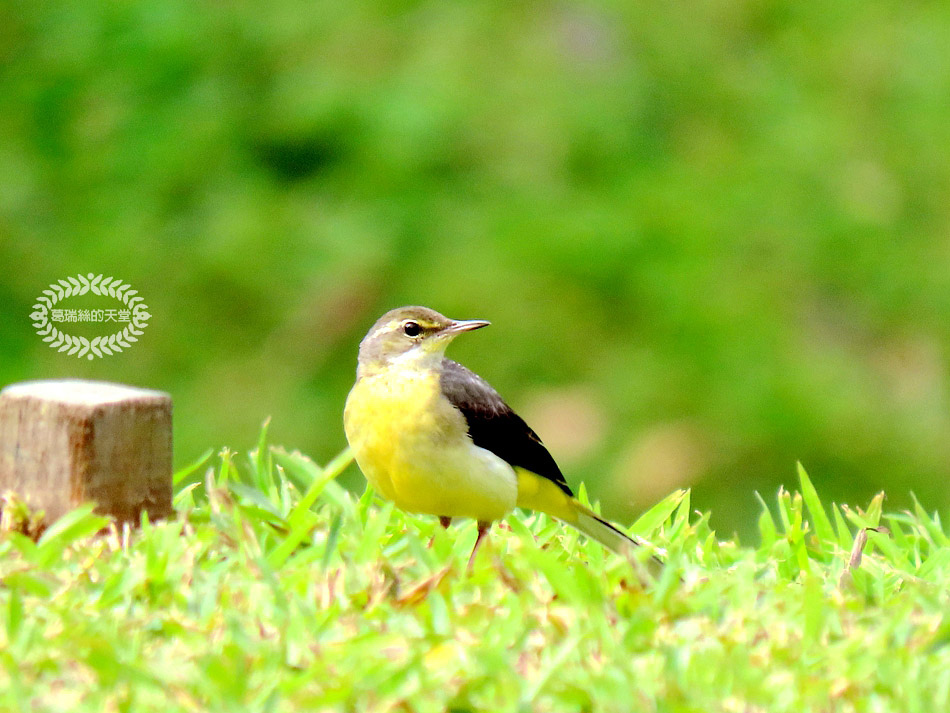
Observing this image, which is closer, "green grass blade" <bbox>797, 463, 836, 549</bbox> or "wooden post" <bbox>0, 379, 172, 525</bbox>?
"wooden post" <bbox>0, 379, 172, 525</bbox>

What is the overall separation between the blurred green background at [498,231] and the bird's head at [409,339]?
4018mm

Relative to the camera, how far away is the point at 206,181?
1095 centimetres

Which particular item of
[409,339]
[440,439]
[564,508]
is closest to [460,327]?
[409,339]

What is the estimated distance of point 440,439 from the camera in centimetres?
548

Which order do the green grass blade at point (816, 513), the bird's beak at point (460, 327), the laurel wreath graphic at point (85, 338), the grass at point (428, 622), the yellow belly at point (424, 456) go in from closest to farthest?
1. the grass at point (428, 622)
2. the yellow belly at point (424, 456)
3. the bird's beak at point (460, 327)
4. the green grass blade at point (816, 513)
5. the laurel wreath graphic at point (85, 338)

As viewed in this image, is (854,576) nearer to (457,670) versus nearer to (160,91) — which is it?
(457,670)

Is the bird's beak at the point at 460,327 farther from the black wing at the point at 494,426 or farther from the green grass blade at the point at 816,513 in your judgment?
the green grass blade at the point at 816,513

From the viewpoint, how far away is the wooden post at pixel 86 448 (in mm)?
5078

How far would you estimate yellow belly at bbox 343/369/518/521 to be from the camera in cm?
542

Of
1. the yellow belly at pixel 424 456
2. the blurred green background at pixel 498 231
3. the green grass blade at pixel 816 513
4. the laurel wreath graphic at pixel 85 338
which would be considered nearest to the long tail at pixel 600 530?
the yellow belly at pixel 424 456

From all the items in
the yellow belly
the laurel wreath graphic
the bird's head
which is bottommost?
the laurel wreath graphic

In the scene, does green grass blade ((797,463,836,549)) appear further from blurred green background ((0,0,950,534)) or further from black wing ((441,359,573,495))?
blurred green background ((0,0,950,534))

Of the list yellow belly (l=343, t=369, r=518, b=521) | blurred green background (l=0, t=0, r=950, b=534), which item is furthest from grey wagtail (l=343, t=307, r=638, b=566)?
blurred green background (l=0, t=0, r=950, b=534)

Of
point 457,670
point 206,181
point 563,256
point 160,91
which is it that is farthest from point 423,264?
point 457,670
